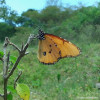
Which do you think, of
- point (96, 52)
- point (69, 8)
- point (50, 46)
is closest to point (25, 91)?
point (50, 46)

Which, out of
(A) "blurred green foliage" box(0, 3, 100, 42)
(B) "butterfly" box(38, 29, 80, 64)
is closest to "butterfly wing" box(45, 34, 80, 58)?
(B) "butterfly" box(38, 29, 80, 64)

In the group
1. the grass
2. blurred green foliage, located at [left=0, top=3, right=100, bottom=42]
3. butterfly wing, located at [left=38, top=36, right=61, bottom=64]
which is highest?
blurred green foliage, located at [left=0, top=3, right=100, bottom=42]

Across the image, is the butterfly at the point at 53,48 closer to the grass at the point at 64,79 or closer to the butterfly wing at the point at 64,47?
the butterfly wing at the point at 64,47

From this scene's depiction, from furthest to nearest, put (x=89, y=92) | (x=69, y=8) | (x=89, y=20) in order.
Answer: (x=69, y=8), (x=89, y=20), (x=89, y=92)

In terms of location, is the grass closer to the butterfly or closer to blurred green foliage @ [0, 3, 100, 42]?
blurred green foliage @ [0, 3, 100, 42]

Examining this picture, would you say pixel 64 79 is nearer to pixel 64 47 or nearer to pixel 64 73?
pixel 64 73

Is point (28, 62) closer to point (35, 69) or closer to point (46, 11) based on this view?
point (35, 69)
